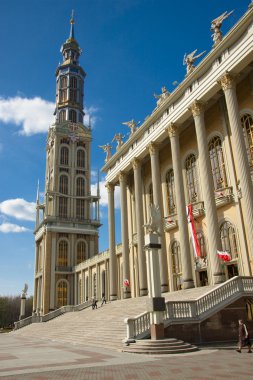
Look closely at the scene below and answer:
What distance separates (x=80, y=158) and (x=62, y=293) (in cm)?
2824

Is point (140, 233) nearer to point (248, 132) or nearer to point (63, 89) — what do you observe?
point (248, 132)

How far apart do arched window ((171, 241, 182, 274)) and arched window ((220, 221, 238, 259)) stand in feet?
20.3

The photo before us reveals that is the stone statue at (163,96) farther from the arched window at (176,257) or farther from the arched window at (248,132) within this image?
the arched window at (176,257)

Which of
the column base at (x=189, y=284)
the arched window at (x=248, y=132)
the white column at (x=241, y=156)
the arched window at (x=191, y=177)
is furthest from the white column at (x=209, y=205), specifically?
the arched window at (x=191, y=177)

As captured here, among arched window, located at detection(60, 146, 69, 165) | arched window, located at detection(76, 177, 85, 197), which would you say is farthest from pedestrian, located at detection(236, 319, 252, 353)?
arched window, located at detection(60, 146, 69, 165)

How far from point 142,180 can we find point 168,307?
23.0 meters

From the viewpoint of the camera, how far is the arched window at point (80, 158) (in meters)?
75.0

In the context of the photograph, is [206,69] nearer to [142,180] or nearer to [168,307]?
[142,180]

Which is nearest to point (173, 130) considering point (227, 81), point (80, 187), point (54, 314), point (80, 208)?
point (227, 81)

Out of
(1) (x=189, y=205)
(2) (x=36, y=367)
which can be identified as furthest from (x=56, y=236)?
(2) (x=36, y=367)

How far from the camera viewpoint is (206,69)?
26.8 m

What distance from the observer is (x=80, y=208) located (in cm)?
7138

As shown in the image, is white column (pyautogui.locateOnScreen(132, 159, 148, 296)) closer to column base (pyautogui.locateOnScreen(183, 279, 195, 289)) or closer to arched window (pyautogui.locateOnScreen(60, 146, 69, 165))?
column base (pyautogui.locateOnScreen(183, 279, 195, 289))

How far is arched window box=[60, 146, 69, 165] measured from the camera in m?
73.4
